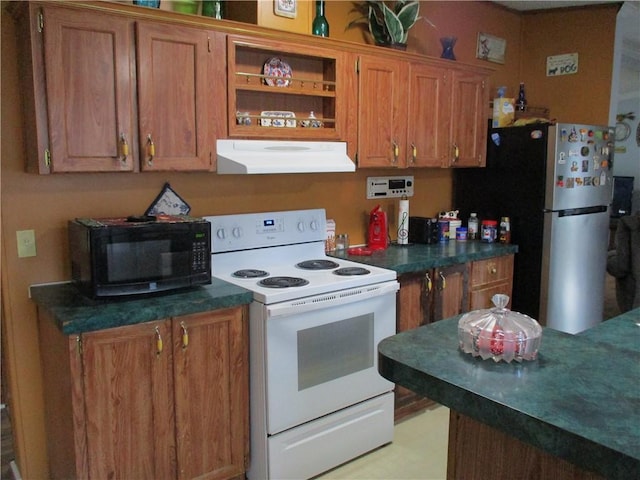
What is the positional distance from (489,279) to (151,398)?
213cm

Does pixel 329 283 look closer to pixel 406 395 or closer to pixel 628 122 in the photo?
pixel 406 395

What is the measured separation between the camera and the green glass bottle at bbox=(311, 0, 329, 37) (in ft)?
9.30

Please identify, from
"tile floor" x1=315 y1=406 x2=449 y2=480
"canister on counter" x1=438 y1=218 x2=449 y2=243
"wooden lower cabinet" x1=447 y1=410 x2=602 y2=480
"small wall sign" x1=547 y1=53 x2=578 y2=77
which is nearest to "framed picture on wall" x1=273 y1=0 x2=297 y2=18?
"canister on counter" x1=438 y1=218 x2=449 y2=243

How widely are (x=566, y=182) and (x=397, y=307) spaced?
4.72ft

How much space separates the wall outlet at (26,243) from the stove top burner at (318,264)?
1.25 metres

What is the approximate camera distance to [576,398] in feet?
3.72

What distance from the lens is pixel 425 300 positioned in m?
2.98

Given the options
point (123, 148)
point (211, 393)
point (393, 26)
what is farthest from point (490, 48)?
point (211, 393)

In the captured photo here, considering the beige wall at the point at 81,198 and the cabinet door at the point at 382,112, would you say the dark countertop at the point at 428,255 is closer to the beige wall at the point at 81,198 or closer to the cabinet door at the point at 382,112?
the beige wall at the point at 81,198

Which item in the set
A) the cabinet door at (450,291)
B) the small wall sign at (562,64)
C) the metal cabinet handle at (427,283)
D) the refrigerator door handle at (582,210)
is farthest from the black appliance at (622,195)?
the metal cabinet handle at (427,283)

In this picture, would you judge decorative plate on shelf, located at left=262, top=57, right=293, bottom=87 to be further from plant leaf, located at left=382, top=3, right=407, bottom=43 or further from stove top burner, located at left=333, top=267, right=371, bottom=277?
stove top burner, located at left=333, top=267, right=371, bottom=277

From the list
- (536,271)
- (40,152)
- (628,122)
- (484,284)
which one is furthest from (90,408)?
(628,122)

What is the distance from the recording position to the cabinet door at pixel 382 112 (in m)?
2.95

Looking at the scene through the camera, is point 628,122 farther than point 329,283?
Yes
